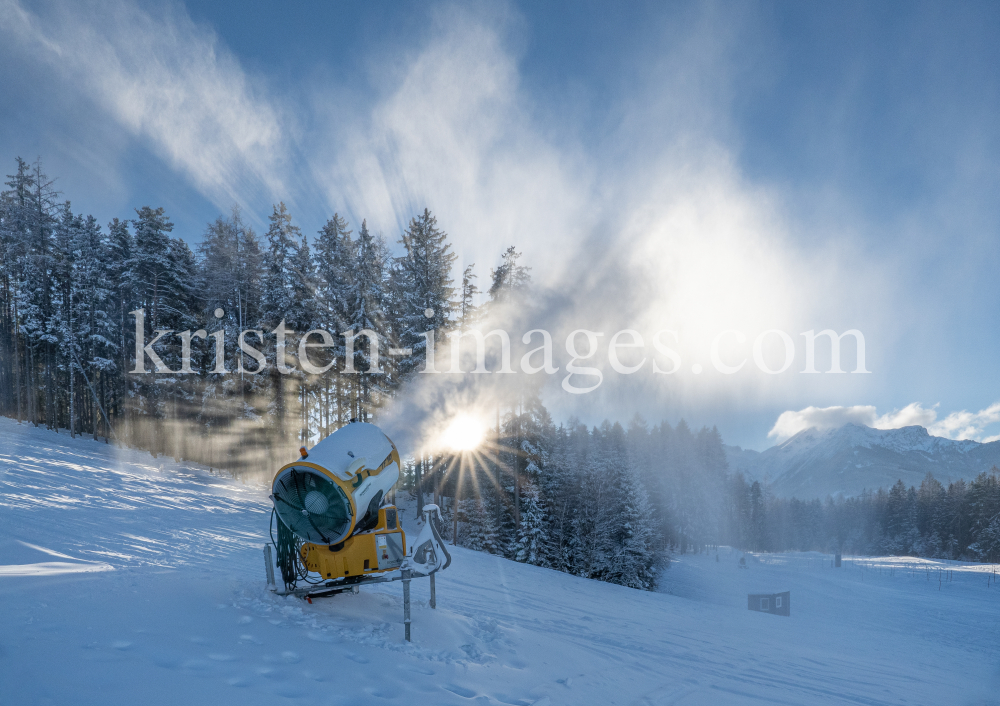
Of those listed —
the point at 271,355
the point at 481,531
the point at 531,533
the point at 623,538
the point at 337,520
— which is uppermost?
the point at 271,355

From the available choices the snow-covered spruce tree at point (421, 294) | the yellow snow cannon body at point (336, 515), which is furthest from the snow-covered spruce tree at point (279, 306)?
the yellow snow cannon body at point (336, 515)

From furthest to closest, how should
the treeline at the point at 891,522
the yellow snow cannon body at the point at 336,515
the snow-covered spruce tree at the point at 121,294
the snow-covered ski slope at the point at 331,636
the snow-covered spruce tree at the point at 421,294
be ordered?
the treeline at the point at 891,522 → the snow-covered spruce tree at the point at 121,294 → the snow-covered spruce tree at the point at 421,294 → the yellow snow cannon body at the point at 336,515 → the snow-covered ski slope at the point at 331,636

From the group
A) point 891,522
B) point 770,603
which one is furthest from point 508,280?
point 891,522

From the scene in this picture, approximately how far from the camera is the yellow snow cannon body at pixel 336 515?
6.70m

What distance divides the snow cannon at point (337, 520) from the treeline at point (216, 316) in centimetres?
1549

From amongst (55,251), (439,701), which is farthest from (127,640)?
(55,251)

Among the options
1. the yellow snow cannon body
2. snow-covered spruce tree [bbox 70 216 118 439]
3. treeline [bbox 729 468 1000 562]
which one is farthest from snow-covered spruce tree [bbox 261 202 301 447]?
treeline [bbox 729 468 1000 562]

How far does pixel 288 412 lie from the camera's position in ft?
89.6

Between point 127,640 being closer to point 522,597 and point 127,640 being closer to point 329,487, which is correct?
point 329,487

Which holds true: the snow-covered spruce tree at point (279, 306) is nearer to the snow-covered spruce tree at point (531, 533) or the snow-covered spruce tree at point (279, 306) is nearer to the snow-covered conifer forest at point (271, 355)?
the snow-covered conifer forest at point (271, 355)

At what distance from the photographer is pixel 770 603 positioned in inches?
1019

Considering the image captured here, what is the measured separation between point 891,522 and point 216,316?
10541 centimetres

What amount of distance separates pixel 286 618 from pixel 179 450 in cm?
3137

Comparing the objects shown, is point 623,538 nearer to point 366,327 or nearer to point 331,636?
point 366,327
